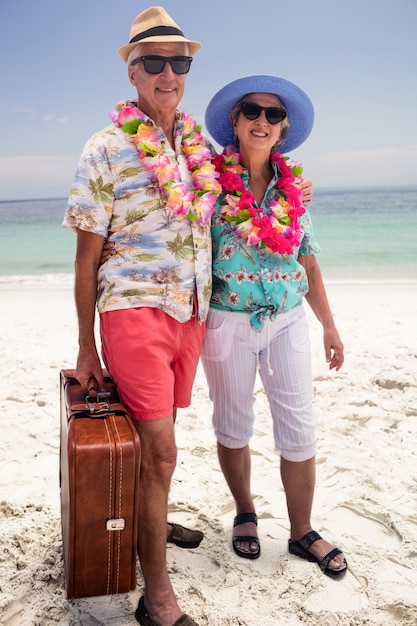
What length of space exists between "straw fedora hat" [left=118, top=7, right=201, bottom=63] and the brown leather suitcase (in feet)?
4.66

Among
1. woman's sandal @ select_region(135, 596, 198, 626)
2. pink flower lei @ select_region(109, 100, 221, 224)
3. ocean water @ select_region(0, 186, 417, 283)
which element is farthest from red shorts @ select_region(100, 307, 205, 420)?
ocean water @ select_region(0, 186, 417, 283)

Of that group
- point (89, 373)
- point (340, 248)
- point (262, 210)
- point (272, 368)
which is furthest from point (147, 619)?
point (340, 248)

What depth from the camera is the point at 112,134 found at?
234 cm

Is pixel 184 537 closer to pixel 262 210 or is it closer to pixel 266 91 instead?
pixel 262 210

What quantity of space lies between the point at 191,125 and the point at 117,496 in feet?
4.95

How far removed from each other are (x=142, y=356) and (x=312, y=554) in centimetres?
124

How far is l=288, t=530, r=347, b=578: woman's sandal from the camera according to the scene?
2621 mm

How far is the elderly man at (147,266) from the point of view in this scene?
224 centimetres

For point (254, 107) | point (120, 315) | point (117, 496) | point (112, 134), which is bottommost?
point (117, 496)

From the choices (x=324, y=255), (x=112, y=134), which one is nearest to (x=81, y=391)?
(x=112, y=134)

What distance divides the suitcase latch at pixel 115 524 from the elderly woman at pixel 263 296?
0.80 m

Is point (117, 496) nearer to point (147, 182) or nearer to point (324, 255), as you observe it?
point (147, 182)

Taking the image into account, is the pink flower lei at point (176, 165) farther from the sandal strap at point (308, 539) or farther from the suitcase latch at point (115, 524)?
the sandal strap at point (308, 539)

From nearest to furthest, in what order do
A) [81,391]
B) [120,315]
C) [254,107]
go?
1. [120,315]
2. [81,391]
3. [254,107]
